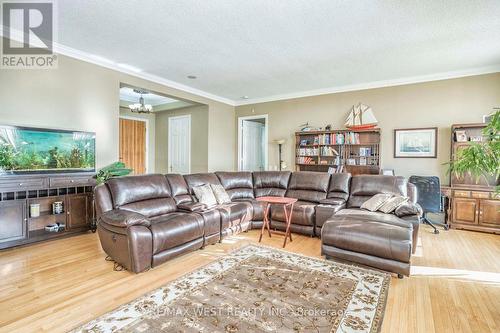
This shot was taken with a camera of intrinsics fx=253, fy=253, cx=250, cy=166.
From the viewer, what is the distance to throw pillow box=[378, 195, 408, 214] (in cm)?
332

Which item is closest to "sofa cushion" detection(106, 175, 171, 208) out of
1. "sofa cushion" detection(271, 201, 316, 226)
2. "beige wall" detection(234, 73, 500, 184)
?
"sofa cushion" detection(271, 201, 316, 226)

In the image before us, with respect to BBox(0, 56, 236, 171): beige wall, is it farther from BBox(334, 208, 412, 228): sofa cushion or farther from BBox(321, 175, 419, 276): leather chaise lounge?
BBox(334, 208, 412, 228): sofa cushion

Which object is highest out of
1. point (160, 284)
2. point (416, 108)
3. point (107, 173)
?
point (416, 108)

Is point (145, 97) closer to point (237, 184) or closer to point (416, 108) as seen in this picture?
point (237, 184)

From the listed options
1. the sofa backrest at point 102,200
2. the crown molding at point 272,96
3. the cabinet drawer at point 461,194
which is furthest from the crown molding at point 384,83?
the sofa backrest at point 102,200

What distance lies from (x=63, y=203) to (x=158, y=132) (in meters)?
4.13

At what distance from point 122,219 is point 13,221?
72.3 inches

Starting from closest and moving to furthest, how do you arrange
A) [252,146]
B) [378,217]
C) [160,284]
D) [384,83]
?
[160,284], [378,217], [384,83], [252,146]

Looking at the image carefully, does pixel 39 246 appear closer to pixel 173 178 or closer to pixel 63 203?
pixel 63 203

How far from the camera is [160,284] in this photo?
2391 mm

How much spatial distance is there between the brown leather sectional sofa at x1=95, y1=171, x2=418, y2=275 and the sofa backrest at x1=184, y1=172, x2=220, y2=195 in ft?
0.05

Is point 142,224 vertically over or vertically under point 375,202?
under

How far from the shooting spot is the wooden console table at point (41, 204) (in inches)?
126

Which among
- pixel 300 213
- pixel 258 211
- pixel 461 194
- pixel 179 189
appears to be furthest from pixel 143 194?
pixel 461 194
